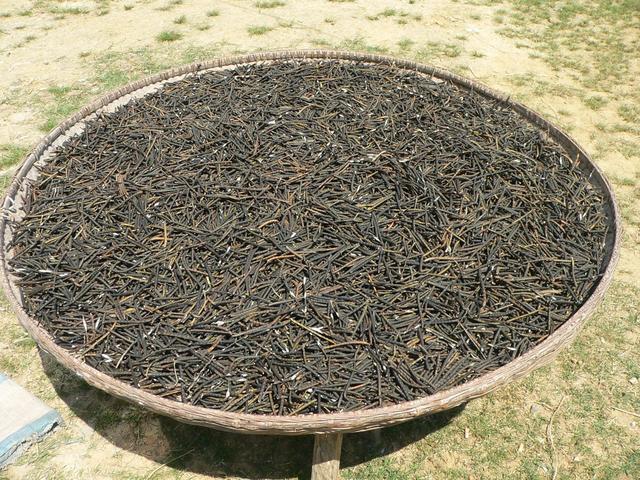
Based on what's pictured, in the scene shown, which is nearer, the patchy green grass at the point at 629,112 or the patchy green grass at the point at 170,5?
the patchy green grass at the point at 629,112

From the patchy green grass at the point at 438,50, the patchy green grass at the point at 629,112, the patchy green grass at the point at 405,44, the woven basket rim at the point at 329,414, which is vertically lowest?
the patchy green grass at the point at 629,112

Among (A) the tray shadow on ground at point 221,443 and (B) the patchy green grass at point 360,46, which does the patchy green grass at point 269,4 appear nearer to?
(B) the patchy green grass at point 360,46

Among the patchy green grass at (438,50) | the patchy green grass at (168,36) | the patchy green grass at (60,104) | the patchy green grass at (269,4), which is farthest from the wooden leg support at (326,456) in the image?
the patchy green grass at (269,4)

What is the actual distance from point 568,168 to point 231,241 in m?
1.67

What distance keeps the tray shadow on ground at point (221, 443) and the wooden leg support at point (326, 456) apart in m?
0.23

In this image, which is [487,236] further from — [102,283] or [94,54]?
[94,54]

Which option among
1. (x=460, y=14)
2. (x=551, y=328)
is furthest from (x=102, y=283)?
(x=460, y=14)

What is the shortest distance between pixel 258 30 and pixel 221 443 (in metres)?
4.55

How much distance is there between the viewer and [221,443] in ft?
7.39

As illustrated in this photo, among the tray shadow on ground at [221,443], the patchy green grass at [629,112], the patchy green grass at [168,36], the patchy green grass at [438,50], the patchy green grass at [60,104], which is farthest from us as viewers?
the patchy green grass at [168,36]

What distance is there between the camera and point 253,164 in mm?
2416

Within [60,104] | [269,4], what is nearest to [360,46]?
[269,4]

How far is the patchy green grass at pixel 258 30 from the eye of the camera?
5.55 meters

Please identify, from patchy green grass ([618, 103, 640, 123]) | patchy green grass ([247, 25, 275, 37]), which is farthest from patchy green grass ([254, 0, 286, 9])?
patchy green grass ([618, 103, 640, 123])
